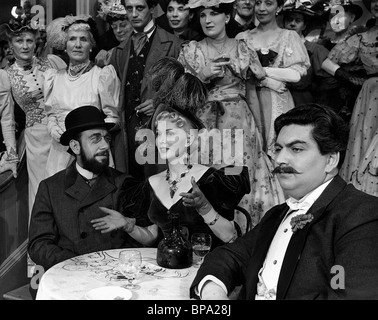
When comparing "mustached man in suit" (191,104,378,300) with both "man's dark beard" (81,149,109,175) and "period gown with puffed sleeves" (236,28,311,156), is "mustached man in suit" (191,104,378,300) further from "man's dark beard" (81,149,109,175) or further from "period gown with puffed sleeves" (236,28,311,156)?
"period gown with puffed sleeves" (236,28,311,156)

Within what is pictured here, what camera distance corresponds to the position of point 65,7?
351 centimetres

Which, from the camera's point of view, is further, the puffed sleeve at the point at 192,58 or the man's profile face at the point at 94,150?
the puffed sleeve at the point at 192,58

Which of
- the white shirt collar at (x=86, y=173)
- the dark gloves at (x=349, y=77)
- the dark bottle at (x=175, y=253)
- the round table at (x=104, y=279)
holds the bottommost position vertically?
→ the round table at (x=104, y=279)

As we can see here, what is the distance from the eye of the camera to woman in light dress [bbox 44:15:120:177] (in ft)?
10.4

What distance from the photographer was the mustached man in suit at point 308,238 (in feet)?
5.06

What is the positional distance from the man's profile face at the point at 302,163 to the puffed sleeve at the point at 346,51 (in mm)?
1461

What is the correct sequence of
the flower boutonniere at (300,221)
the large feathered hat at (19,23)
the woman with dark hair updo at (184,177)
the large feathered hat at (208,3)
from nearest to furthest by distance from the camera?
the flower boutonniere at (300,221) < the woman with dark hair updo at (184,177) < the large feathered hat at (208,3) < the large feathered hat at (19,23)

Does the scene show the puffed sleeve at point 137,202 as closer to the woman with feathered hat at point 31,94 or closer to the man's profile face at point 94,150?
the man's profile face at point 94,150

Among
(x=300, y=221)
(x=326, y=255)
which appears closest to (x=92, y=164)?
(x=300, y=221)

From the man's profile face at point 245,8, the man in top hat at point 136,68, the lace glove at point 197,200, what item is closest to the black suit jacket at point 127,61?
the man in top hat at point 136,68
